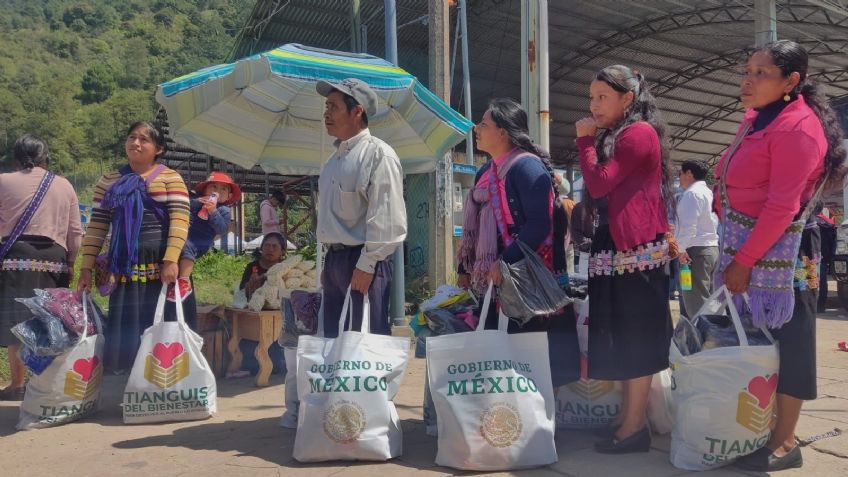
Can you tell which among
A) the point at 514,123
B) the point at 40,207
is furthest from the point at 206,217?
the point at 514,123

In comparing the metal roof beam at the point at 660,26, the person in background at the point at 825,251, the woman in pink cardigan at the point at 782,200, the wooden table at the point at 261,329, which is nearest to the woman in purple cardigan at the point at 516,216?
the woman in pink cardigan at the point at 782,200

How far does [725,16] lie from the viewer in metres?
20.4

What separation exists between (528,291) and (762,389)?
105cm

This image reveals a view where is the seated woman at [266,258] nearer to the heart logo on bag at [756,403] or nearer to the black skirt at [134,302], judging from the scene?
the black skirt at [134,302]

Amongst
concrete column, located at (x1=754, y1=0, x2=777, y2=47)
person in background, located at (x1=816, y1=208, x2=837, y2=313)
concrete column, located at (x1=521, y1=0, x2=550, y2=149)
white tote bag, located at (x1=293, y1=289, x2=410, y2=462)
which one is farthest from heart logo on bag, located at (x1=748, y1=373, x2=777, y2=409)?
concrete column, located at (x1=754, y1=0, x2=777, y2=47)

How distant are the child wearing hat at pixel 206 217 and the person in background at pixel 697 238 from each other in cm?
387

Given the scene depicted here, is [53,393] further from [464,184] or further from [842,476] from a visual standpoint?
[464,184]

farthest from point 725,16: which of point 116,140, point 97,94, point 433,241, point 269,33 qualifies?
point 97,94

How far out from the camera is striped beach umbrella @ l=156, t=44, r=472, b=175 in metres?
4.64

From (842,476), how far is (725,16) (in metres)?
20.1

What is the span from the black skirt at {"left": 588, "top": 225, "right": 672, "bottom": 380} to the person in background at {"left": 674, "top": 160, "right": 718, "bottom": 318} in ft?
10.4

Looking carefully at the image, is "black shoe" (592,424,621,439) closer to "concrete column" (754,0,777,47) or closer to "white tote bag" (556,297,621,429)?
"white tote bag" (556,297,621,429)

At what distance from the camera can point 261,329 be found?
543cm

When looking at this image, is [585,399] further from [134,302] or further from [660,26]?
[660,26]
